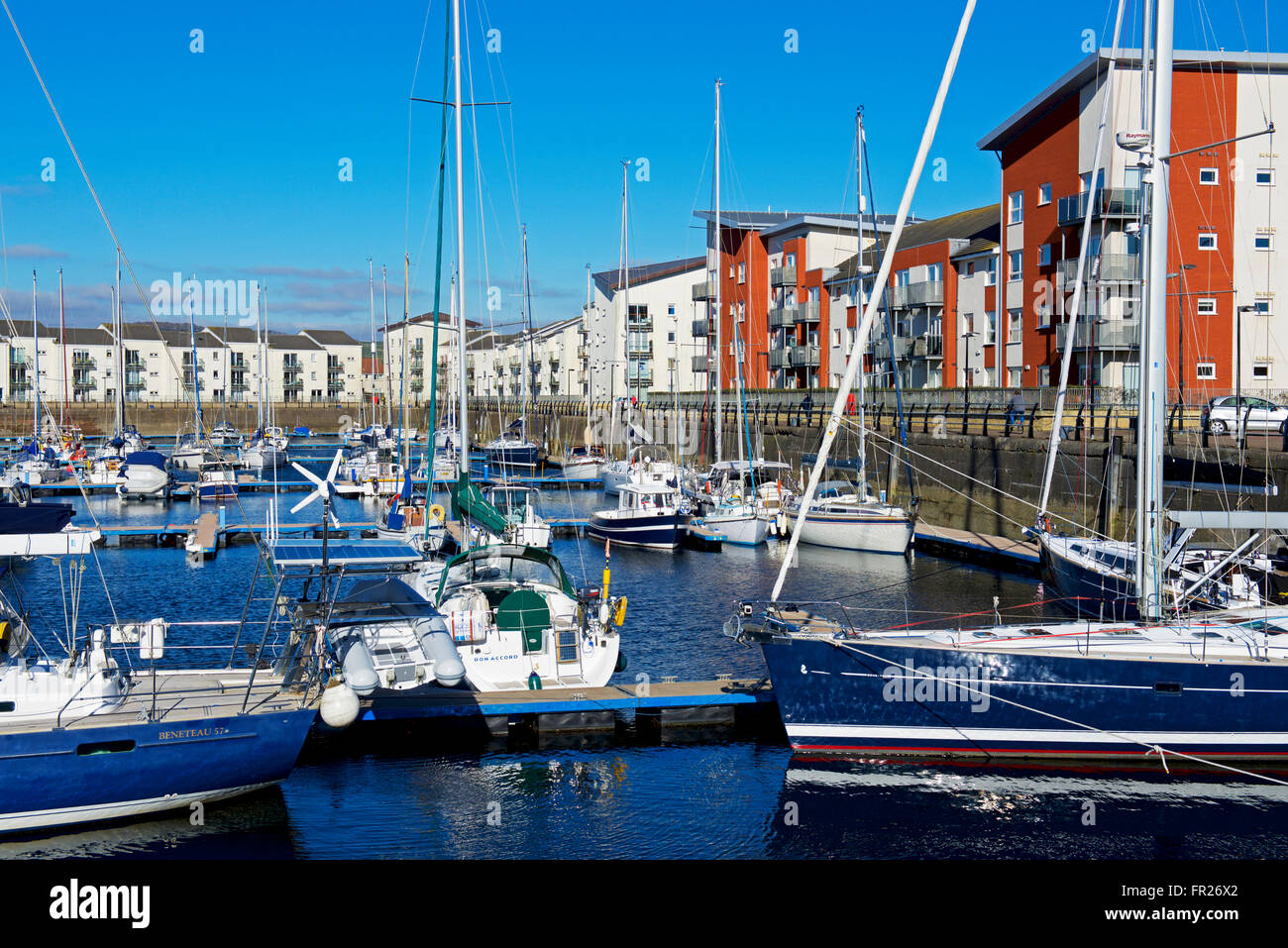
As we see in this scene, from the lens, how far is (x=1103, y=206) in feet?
147

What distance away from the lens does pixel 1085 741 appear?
17.2 meters

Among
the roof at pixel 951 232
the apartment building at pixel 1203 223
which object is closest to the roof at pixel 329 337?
the roof at pixel 951 232

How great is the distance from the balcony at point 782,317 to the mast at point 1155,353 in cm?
5982

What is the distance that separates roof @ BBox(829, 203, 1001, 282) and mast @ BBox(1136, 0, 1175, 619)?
4227cm

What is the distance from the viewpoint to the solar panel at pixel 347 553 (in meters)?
16.8

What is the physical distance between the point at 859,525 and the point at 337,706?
91.8ft

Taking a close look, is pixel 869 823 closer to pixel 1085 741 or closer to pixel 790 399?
pixel 1085 741

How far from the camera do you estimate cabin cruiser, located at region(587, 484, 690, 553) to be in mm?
42875

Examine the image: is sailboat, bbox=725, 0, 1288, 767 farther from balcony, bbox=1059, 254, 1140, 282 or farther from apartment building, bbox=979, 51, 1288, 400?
balcony, bbox=1059, 254, 1140, 282

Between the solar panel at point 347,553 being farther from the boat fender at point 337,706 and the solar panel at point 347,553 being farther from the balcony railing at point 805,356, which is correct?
the balcony railing at point 805,356

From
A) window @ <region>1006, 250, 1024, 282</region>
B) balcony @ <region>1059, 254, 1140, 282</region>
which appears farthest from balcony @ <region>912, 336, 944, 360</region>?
balcony @ <region>1059, 254, 1140, 282</region>

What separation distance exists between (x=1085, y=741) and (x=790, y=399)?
51983mm
